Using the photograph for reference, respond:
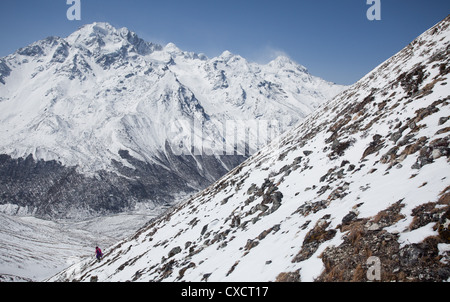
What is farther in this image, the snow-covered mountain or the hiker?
the hiker

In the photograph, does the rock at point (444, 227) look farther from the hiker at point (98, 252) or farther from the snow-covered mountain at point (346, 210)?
the hiker at point (98, 252)

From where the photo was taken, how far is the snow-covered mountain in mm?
7977

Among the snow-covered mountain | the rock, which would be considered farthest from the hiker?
the rock

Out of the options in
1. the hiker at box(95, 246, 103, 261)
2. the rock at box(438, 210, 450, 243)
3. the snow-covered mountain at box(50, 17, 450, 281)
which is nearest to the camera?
the rock at box(438, 210, 450, 243)

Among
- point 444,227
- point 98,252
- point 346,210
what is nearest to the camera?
point 444,227

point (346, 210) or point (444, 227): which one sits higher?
point (346, 210)

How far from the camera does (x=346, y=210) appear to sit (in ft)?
37.4

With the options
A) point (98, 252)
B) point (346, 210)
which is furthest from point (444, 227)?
point (98, 252)

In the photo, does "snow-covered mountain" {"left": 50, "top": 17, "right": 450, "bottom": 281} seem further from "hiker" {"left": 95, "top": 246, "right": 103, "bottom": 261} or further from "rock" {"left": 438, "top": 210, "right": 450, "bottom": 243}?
"hiker" {"left": 95, "top": 246, "right": 103, "bottom": 261}

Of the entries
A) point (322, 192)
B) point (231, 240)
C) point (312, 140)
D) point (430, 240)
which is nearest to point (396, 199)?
point (430, 240)

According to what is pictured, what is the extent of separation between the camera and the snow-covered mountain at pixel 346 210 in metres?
7.98

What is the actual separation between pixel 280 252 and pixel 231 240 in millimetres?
5843

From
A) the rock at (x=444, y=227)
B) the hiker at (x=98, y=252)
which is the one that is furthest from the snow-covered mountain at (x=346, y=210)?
the hiker at (x=98, y=252)

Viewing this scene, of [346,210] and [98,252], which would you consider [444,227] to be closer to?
[346,210]
